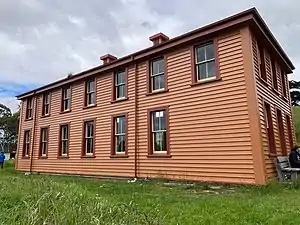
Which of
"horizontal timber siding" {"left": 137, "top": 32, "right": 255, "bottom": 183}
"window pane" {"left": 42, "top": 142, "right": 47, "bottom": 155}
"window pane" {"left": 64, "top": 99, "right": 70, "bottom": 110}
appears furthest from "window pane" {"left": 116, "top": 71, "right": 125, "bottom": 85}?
"window pane" {"left": 42, "top": 142, "right": 47, "bottom": 155}

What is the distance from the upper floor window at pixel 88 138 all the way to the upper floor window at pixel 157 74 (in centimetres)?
473

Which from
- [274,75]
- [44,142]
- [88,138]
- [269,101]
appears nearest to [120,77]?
[88,138]

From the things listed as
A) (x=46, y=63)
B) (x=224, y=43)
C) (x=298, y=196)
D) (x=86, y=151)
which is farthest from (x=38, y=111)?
(x=298, y=196)

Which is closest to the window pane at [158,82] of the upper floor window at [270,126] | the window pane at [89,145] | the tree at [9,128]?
the upper floor window at [270,126]

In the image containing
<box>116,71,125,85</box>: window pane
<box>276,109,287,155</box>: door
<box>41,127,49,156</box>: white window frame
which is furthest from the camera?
<box>41,127,49,156</box>: white window frame

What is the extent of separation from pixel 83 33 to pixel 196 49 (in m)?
9.94

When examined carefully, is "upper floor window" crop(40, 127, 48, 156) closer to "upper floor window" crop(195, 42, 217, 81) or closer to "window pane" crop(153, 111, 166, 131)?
"window pane" crop(153, 111, 166, 131)

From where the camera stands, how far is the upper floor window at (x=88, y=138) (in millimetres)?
15791

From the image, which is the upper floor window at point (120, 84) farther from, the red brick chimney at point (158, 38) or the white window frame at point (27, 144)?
the white window frame at point (27, 144)

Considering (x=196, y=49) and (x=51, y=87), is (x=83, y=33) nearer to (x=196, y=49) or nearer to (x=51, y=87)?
(x=51, y=87)

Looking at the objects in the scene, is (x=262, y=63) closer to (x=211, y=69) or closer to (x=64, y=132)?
(x=211, y=69)

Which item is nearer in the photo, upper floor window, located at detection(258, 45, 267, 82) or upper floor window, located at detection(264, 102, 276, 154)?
upper floor window, located at detection(264, 102, 276, 154)

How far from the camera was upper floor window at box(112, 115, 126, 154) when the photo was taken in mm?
14094

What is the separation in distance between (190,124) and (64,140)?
959 cm
